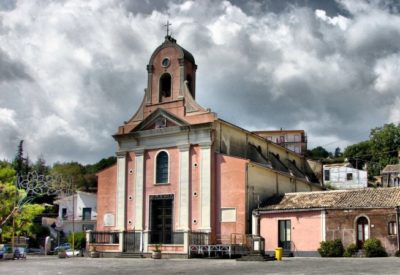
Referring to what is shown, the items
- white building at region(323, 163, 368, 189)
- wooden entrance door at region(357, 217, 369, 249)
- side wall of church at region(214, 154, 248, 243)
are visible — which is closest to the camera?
wooden entrance door at region(357, 217, 369, 249)

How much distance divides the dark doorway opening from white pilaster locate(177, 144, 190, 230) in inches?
49.8

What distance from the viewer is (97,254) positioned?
4378cm

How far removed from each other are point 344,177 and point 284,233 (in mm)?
45861

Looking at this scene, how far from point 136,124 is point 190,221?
10.2 m

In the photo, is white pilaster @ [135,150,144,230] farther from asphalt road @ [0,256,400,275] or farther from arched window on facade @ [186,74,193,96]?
asphalt road @ [0,256,400,275]

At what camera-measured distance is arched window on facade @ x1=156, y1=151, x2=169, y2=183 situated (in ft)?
150

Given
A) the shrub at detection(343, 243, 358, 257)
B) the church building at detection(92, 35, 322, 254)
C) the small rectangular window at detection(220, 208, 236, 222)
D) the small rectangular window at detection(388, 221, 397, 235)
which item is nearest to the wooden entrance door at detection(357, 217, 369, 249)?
the shrub at detection(343, 243, 358, 257)

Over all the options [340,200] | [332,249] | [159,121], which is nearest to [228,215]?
[340,200]

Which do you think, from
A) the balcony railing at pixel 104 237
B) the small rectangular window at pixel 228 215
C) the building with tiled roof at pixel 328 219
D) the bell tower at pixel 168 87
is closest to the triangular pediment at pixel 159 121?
the bell tower at pixel 168 87

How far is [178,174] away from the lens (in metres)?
44.5

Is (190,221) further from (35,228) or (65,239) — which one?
(35,228)

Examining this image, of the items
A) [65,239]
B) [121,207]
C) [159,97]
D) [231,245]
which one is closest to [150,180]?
[121,207]

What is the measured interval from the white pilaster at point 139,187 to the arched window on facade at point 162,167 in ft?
4.78

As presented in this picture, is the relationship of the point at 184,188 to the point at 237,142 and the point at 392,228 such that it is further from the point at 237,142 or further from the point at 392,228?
the point at 392,228
